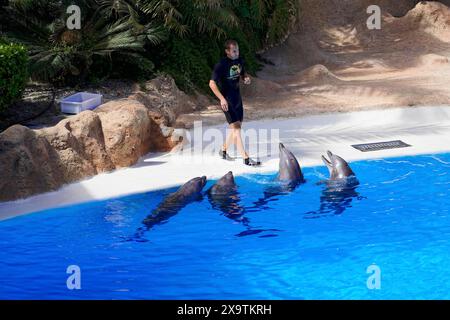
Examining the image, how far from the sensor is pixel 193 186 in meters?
9.64

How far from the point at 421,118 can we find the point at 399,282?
5.97m

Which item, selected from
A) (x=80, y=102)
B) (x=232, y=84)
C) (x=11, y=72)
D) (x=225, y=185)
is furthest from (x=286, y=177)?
(x=11, y=72)

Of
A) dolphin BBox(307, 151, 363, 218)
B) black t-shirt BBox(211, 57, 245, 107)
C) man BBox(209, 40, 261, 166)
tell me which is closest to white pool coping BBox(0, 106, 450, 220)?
man BBox(209, 40, 261, 166)

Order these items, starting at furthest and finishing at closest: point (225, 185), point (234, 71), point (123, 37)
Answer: point (123, 37), point (234, 71), point (225, 185)

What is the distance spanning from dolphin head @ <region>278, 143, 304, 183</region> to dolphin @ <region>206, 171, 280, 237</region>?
65 centimetres

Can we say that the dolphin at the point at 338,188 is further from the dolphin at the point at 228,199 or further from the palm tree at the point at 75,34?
the palm tree at the point at 75,34

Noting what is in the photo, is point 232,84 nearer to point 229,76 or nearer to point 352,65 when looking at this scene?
point 229,76

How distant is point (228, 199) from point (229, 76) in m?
1.85

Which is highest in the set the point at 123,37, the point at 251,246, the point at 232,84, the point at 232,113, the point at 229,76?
the point at 123,37

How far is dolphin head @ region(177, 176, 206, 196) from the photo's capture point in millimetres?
9528

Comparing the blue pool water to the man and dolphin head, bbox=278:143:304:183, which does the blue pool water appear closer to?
dolphin head, bbox=278:143:304:183

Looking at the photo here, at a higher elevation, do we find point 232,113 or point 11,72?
point 11,72

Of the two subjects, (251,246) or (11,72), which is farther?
(11,72)

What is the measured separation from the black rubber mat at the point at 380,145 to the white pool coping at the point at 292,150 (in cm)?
12
